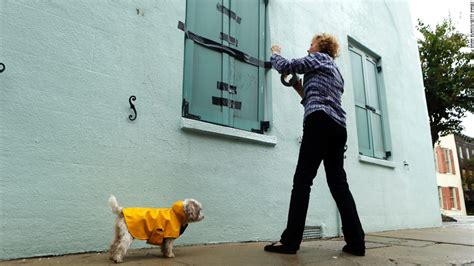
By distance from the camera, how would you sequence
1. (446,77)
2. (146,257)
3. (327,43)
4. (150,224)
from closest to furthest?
(150,224) < (146,257) < (327,43) < (446,77)

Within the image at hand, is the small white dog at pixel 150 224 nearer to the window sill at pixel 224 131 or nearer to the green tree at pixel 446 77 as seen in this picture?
the window sill at pixel 224 131

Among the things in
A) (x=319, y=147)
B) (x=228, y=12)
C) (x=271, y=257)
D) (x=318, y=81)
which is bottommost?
(x=271, y=257)

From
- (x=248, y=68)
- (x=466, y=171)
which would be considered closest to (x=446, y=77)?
(x=248, y=68)

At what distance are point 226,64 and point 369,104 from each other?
115 inches

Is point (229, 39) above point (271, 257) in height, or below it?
above

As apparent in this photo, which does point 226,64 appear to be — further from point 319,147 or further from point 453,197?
point 453,197

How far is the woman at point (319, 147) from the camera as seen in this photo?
2607 mm

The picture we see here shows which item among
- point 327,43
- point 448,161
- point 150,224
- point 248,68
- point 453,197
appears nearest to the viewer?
point 150,224

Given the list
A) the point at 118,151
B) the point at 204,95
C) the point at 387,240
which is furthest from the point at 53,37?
the point at 387,240

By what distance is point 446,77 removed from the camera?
11039mm

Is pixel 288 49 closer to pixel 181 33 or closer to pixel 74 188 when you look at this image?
pixel 181 33

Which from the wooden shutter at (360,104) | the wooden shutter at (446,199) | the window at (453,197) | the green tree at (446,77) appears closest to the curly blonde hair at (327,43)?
the wooden shutter at (360,104)

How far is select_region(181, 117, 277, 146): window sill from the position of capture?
10.4 feet

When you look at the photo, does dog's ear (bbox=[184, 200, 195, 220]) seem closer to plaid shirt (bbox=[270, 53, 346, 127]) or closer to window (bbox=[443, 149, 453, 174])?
plaid shirt (bbox=[270, 53, 346, 127])
